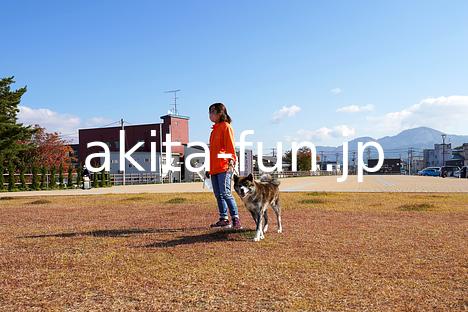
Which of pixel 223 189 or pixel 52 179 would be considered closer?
pixel 223 189

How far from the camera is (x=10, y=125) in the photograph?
105ft

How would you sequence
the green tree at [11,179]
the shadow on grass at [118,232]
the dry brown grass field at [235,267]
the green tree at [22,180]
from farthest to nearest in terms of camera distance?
the green tree at [22,180] → the green tree at [11,179] → the shadow on grass at [118,232] → the dry brown grass field at [235,267]

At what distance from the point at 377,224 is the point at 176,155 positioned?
54.1 m

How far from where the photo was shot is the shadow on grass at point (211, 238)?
6.35 m

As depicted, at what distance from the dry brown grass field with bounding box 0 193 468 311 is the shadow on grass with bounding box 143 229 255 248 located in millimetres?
17

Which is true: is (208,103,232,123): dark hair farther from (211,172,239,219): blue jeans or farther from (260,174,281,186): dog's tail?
(260,174,281,186): dog's tail

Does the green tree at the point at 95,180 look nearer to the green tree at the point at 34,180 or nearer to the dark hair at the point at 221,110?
the green tree at the point at 34,180

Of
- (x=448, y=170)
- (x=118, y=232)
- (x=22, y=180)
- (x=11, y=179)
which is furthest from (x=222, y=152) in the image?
(x=448, y=170)

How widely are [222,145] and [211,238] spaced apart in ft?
5.02

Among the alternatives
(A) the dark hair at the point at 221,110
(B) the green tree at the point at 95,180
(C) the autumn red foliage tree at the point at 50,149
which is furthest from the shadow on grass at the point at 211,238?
(C) the autumn red foliage tree at the point at 50,149

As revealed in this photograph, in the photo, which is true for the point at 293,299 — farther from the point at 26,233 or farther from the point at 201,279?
the point at 26,233

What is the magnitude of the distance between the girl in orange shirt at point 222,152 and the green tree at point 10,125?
2837 cm

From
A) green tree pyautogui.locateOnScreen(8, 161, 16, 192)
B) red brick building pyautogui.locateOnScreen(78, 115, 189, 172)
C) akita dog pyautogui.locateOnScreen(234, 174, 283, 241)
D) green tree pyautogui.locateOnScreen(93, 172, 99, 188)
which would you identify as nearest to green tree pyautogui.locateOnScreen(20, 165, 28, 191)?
green tree pyautogui.locateOnScreen(8, 161, 16, 192)

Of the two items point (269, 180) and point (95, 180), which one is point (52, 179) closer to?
point (95, 180)
